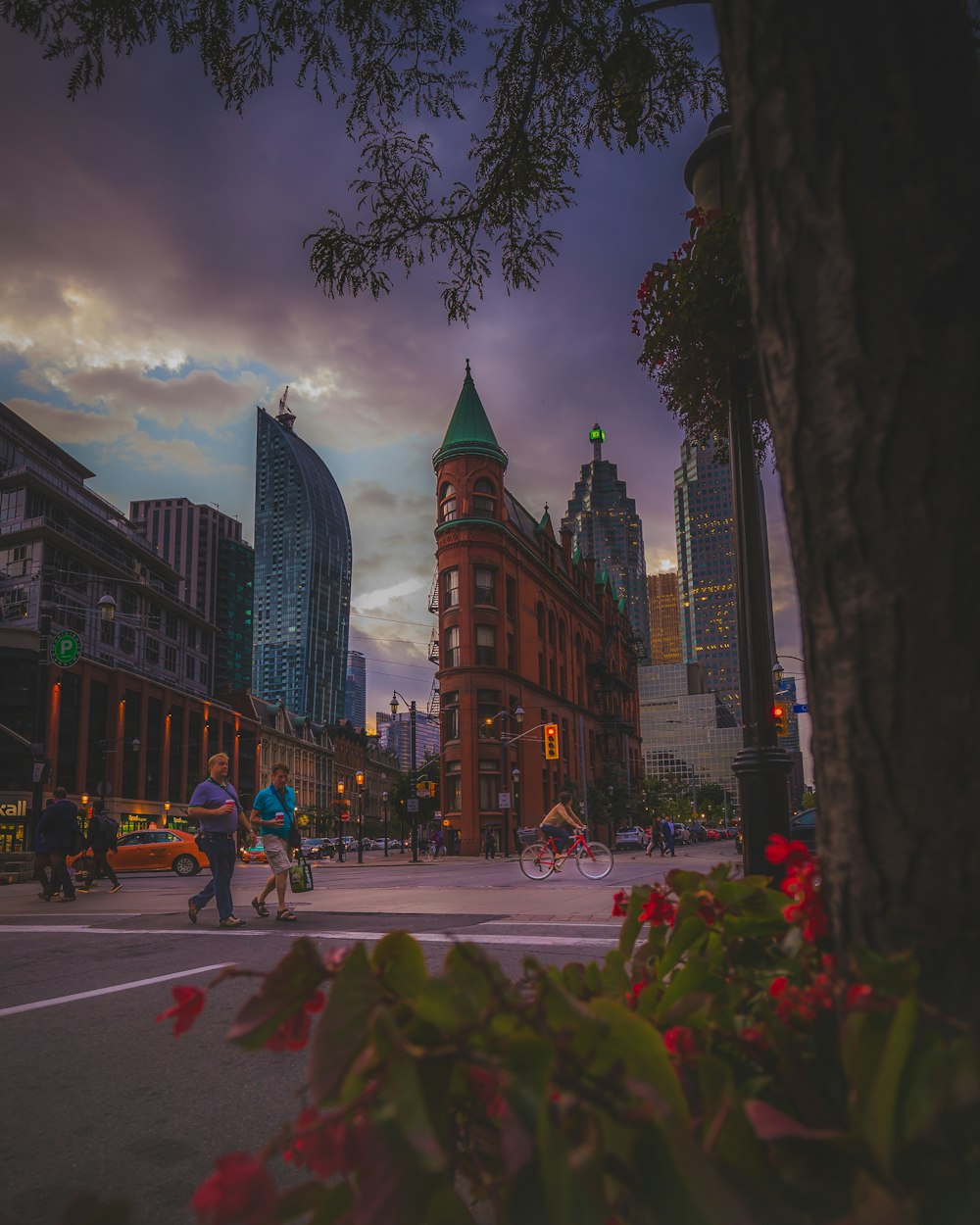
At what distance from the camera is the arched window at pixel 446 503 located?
50531 millimetres

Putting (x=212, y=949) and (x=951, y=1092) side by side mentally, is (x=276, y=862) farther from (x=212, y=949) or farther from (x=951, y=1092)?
(x=951, y=1092)

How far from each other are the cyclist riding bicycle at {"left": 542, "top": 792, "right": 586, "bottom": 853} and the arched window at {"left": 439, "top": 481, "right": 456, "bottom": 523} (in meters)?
33.2

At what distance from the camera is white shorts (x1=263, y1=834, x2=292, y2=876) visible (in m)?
10.3

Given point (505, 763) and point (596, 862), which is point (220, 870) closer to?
point (596, 862)

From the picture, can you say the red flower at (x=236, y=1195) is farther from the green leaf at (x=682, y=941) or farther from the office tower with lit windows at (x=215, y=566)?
the office tower with lit windows at (x=215, y=566)

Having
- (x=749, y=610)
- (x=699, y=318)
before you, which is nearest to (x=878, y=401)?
(x=699, y=318)

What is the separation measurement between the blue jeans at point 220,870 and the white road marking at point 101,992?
2932 millimetres

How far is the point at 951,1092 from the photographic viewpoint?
863 mm

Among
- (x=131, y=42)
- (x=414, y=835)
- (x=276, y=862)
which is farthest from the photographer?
(x=414, y=835)

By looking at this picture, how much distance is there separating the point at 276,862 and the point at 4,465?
3404 inches

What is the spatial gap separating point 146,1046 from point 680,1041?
408 cm

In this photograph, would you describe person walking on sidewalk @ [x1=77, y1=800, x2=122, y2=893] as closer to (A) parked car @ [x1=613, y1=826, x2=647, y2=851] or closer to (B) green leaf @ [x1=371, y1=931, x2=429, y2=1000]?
(B) green leaf @ [x1=371, y1=931, x2=429, y2=1000]

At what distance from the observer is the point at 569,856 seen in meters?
18.6

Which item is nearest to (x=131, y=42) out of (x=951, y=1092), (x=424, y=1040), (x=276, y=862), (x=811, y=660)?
(x=811, y=660)
